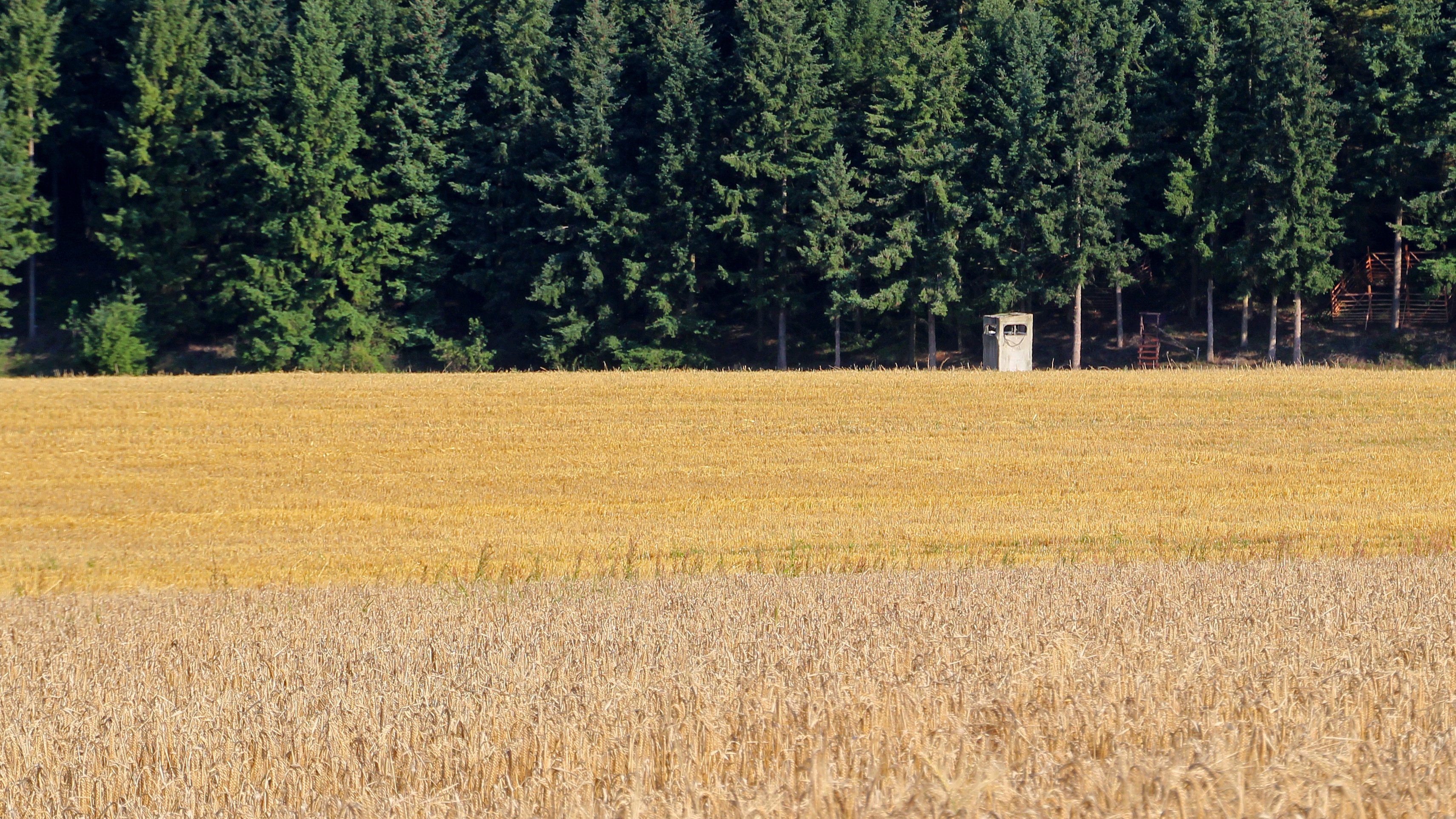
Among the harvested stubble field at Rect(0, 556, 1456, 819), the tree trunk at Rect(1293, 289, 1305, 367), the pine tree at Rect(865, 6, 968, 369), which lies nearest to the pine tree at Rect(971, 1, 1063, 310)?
the pine tree at Rect(865, 6, 968, 369)

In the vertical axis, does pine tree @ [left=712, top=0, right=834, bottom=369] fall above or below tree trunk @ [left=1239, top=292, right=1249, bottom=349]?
above

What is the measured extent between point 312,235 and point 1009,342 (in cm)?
2756

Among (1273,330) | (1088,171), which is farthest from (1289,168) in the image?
(1088,171)

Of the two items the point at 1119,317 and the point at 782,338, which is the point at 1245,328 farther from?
the point at 782,338

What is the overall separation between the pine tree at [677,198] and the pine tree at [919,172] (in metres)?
6.85

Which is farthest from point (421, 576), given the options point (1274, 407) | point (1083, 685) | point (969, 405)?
point (1274, 407)

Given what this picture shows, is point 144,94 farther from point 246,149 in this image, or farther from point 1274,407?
point 1274,407

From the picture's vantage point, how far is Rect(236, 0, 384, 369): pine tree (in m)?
50.6

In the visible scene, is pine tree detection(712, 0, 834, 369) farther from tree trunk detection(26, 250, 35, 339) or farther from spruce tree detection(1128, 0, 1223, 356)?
tree trunk detection(26, 250, 35, 339)

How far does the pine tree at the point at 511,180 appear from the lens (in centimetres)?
5272

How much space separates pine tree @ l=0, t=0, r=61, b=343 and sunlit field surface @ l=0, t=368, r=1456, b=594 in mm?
21555

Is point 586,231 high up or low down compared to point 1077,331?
up

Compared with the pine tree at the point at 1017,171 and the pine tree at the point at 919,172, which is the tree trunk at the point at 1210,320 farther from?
the pine tree at the point at 919,172

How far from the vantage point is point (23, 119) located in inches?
2121
